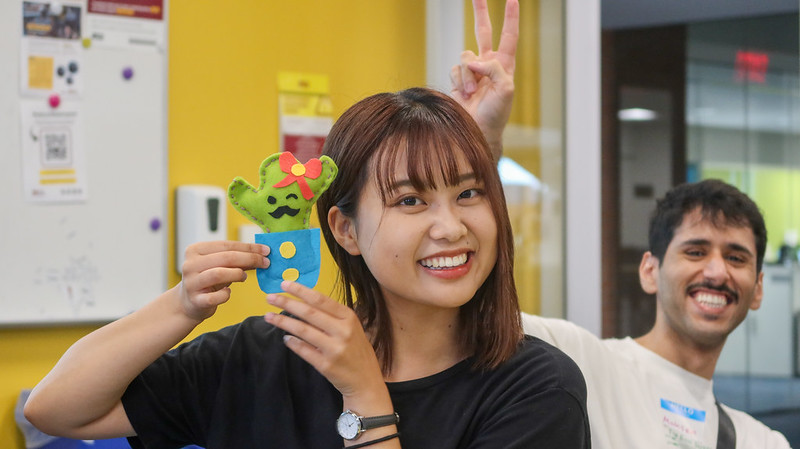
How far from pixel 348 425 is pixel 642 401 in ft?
2.98

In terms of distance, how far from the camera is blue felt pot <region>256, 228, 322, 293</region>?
1.14 meters

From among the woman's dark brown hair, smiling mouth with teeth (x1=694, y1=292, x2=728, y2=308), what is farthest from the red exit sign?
the woman's dark brown hair

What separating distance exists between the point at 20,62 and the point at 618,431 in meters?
1.96

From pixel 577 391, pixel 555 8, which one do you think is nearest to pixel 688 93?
pixel 555 8

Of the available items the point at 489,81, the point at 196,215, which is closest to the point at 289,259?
the point at 489,81

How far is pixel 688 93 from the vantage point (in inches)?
236

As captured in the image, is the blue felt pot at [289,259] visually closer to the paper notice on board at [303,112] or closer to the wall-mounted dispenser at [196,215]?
the wall-mounted dispenser at [196,215]

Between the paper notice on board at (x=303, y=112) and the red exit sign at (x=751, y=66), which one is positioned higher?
→ the red exit sign at (x=751, y=66)

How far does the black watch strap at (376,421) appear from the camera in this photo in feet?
3.55

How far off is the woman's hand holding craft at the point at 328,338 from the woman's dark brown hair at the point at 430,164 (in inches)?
5.7

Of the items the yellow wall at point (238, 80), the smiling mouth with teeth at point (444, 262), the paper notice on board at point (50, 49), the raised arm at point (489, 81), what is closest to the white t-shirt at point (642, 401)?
the raised arm at point (489, 81)

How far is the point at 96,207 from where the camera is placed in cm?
254

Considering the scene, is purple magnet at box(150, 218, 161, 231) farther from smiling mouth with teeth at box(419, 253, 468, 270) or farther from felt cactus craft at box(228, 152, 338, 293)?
smiling mouth with teeth at box(419, 253, 468, 270)

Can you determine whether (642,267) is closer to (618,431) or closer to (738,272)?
(738,272)
